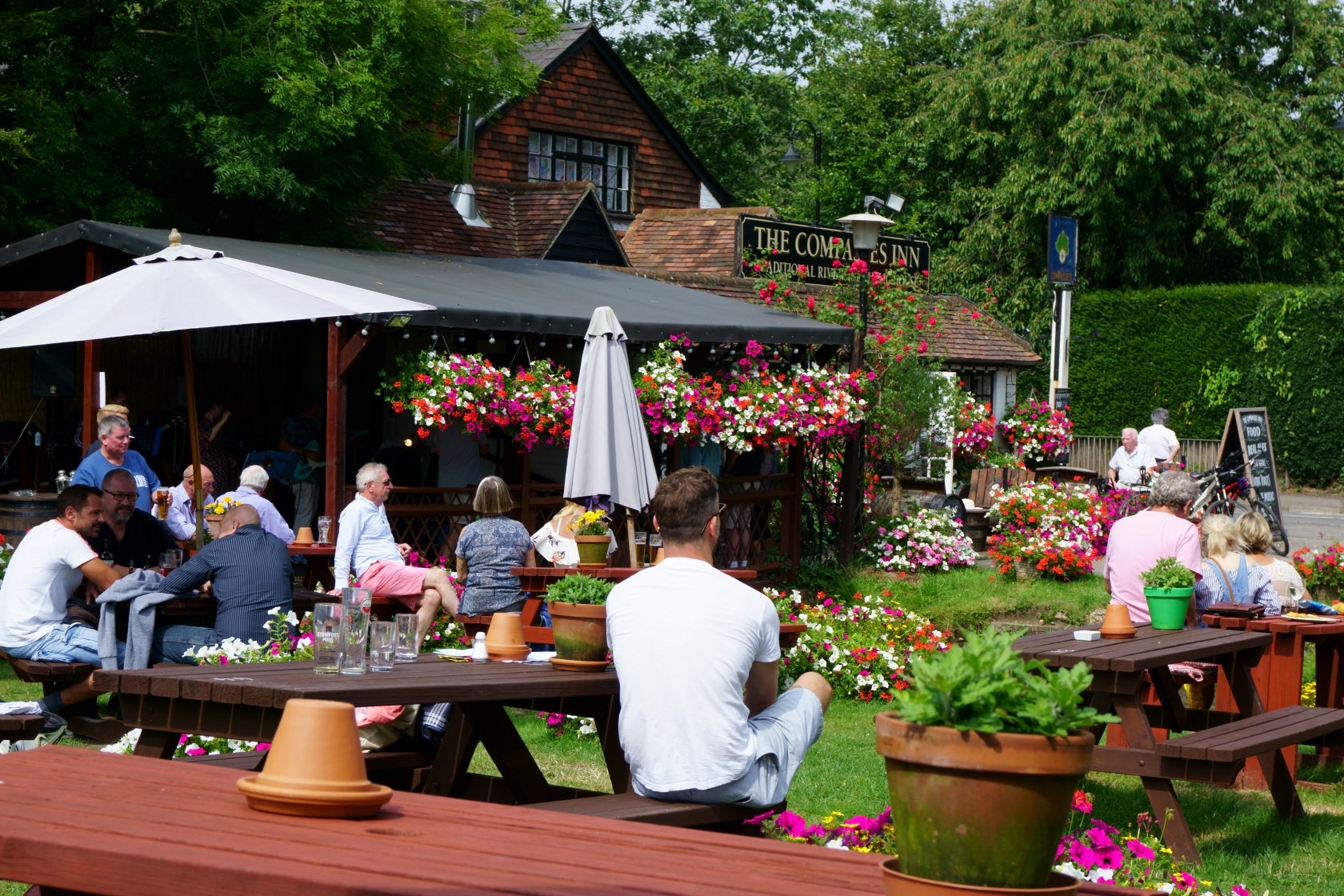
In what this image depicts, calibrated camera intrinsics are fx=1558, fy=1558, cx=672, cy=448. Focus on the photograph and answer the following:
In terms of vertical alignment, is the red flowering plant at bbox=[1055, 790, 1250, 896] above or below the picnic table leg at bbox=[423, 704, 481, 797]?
below

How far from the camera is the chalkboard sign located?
1784 cm

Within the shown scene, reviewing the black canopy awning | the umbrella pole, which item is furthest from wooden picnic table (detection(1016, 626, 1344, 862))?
the black canopy awning

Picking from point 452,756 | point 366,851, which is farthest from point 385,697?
point 366,851

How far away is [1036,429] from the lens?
23.7m

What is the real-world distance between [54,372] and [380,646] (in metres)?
11.7

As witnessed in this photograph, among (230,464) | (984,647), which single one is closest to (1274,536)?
(230,464)

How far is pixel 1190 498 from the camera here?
322 inches

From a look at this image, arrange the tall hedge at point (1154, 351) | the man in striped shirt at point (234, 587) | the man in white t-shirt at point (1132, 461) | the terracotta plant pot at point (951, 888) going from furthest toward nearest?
the tall hedge at point (1154, 351) < the man in white t-shirt at point (1132, 461) < the man in striped shirt at point (234, 587) < the terracotta plant pot at point (951, 888)

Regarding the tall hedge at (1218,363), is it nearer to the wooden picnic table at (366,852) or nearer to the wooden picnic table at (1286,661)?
the wooden picnic table at (1286,661)

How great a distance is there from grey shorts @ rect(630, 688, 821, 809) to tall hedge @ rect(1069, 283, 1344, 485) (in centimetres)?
2544

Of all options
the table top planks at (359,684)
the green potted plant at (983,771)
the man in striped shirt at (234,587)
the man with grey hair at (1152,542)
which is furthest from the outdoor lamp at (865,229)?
the green potted plant at (983,771)

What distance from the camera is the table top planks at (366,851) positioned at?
2186 millimetres

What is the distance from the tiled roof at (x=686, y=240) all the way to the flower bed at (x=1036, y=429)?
4837 millimetres

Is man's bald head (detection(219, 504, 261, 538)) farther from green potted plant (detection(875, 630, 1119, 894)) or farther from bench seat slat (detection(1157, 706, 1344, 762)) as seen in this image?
green potted plant (detection(875, 630, 1119, 894))
